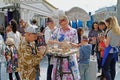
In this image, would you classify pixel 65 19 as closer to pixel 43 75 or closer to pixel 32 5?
pixel 43 75

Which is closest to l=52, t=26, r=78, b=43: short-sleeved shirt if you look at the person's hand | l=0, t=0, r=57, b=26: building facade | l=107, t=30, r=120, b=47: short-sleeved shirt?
the person's hand

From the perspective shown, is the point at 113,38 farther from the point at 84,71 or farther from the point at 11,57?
the point at 11,57

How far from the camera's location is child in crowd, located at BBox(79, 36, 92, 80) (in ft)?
19.9

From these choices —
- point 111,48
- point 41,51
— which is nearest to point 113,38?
point 111,48

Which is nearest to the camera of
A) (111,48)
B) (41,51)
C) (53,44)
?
(41,51)

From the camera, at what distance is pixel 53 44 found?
480 centimetres

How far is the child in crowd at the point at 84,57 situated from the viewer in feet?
19.9

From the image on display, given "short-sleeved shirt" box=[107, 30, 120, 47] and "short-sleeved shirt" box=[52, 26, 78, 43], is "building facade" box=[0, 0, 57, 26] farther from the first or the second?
"short-sleeved shirt" box=[52, 26, 78, 43]

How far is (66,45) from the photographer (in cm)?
470

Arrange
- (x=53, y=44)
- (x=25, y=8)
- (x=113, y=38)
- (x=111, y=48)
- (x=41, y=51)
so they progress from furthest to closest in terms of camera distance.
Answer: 1. (x=25, y=8)
2. (x=111, y=48)
3. (x=113, y=38)
4. (x=53, y=44)
5. (x=41, y=51)

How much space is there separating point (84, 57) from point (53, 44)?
151cm

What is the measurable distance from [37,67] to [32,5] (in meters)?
11.7

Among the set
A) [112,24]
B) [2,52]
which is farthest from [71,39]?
[2,52]

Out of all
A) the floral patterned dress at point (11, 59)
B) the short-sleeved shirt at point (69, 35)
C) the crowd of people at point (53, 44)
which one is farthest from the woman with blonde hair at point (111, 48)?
the floral patterned dress at point (11, 59)
